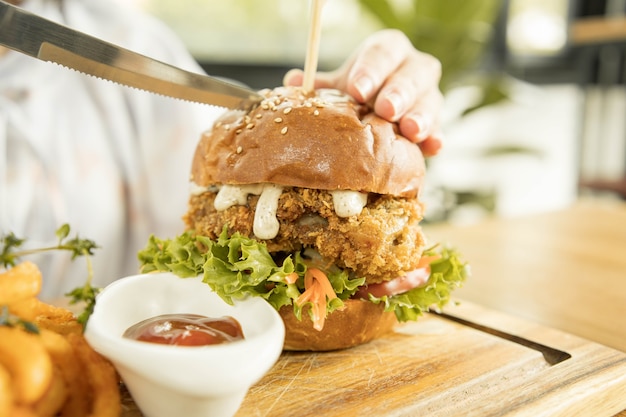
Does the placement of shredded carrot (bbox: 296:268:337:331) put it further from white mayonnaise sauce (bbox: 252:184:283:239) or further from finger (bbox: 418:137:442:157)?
finger (bbox: 418:137:442:157)

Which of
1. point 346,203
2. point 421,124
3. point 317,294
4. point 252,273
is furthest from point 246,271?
point 421,124

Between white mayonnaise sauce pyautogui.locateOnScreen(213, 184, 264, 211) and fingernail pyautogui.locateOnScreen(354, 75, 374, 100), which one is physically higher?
fingernail pyautogui.locateOnScreen(354, 75, 374, 100)

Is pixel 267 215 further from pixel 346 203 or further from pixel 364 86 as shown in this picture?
pixel 364 86

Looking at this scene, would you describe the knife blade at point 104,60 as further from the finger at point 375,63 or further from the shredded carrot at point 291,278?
the shredded carrot at point 291,278

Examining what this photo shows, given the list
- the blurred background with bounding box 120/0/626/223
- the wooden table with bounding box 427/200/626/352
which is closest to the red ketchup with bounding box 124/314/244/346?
the wooden table with bounding box 427/200/626/352

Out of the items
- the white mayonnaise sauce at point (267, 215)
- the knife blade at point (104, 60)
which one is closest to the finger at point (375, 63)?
the knife blade at point (104, 60)

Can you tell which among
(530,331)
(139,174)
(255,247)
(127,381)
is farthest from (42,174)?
(530,331)
